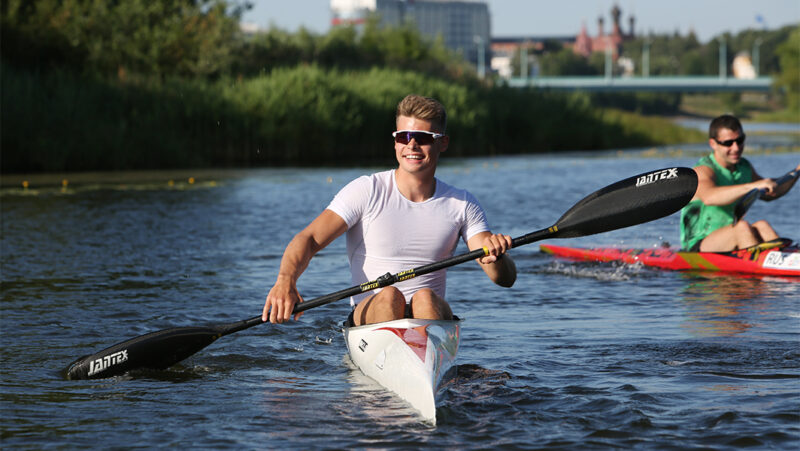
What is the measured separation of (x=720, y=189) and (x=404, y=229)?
4222mm

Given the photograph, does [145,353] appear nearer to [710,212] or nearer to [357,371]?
[357,371]

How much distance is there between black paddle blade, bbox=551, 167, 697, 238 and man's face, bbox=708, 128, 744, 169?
9.86 ft

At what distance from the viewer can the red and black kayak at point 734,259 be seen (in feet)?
31.5

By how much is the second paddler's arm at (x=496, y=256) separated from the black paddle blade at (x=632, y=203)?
560 millimetres

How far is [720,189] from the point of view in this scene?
905 centimetres

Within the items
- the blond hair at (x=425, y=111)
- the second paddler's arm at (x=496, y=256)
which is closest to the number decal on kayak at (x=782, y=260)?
the second paddler's arm at (x=496, y=256)

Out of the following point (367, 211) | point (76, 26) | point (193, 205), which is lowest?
point (193, 205)

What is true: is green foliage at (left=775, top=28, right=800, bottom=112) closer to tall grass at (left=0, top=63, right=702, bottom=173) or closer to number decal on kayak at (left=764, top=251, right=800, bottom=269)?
tall grass at (left=0, top=63, right=702, bottom=173)

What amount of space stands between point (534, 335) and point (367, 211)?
84.8 inches

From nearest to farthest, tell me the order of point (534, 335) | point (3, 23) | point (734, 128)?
point (534, 335), point (734, 128), point (3, 23)

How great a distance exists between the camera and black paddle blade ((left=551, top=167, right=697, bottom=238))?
623 centimetres

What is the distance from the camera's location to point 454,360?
5.68 metres

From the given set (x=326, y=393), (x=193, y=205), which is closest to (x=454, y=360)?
(x=326, y=393)

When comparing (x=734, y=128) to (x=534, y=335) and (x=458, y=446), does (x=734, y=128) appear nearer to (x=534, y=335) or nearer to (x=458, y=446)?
(x=534, y=335)
